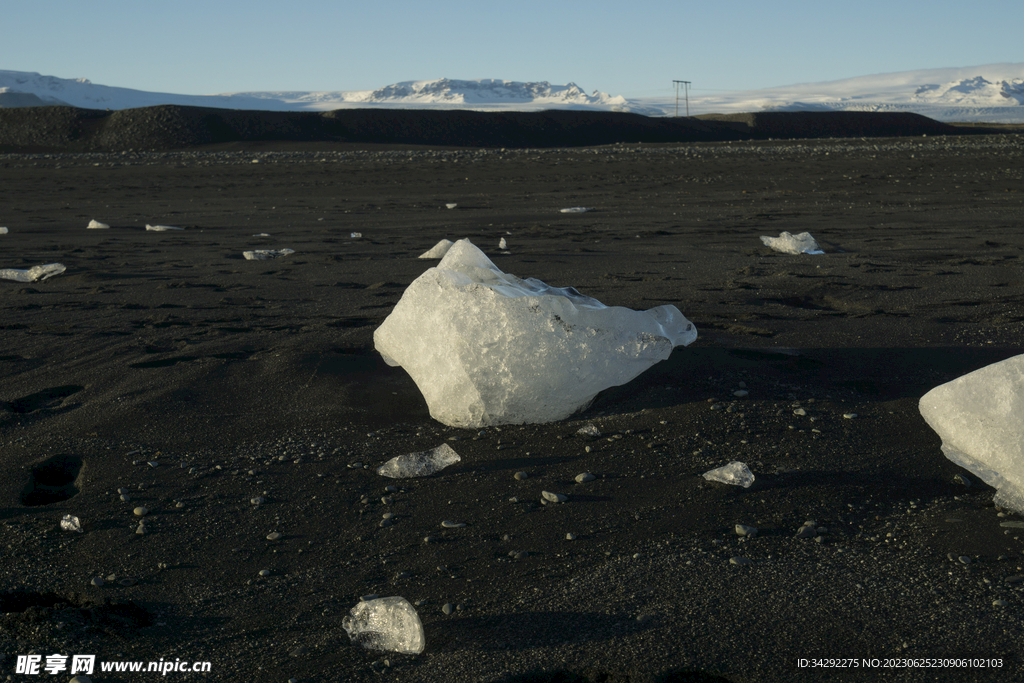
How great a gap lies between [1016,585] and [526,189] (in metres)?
10.5

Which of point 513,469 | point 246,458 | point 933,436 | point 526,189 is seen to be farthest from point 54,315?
point 526,189

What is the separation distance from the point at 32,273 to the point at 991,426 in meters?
5.74

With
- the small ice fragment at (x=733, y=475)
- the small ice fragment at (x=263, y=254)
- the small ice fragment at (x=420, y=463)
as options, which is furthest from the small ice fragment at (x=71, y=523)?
the small ice fragment at (x=263, y=254)

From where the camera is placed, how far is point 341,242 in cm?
705

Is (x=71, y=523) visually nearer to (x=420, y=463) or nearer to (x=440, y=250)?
(x=420, y=463)

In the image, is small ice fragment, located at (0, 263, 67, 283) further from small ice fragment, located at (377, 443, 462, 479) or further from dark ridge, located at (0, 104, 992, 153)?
dark ridge, located at (0, 104, 992, 153)

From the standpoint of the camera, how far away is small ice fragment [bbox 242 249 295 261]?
6.22 metres

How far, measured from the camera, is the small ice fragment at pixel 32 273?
5316 millimetres

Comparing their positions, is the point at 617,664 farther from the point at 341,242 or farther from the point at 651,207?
the point at 651,207

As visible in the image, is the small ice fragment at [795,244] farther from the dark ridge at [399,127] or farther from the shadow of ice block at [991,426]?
the dark ridge at [399,127]

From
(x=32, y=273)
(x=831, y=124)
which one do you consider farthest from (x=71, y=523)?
(x=831, y=124)

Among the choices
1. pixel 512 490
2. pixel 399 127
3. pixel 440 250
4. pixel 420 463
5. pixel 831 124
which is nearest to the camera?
pixel 512 490

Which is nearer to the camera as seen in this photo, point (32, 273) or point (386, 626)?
point (386, 626)

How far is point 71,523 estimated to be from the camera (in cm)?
224
